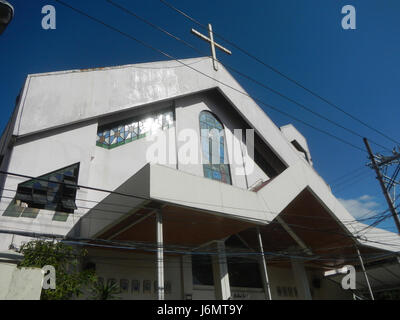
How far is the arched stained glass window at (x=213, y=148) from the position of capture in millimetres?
17031

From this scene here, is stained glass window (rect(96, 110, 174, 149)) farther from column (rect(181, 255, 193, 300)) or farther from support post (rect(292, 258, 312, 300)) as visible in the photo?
support post (rect(292, 258, 312, 300))

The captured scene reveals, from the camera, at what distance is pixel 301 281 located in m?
15.1

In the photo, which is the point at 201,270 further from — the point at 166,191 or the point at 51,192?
the point at 51,192

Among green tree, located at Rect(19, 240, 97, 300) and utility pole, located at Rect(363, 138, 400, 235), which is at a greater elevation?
utility pole, located at Rect(363, 138, 400, 235)

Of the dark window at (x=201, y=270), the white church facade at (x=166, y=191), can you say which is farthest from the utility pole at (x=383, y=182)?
the dark window at (x=201, y=270)

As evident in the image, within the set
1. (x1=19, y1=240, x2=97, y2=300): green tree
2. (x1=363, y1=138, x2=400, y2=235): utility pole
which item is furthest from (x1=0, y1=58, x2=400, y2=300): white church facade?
(x1=363, y1=138, x2=400, y2=235): utility pole

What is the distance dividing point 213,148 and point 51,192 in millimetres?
9096

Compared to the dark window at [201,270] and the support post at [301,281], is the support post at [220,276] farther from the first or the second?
the support post at [301,281]

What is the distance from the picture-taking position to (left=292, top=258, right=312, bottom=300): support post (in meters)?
14.8

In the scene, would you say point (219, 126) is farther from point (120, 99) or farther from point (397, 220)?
point (397, 220)

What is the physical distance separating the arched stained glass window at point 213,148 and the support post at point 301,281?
541cm

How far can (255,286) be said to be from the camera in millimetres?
16250

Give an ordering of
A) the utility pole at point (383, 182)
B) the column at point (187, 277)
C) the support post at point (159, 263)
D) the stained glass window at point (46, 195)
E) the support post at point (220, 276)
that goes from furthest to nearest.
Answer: the utility pole at point (383, 182) → the column at point (187, 277) → the support post at point (220, 276) → the stained glass window at point (46, 195) → the support post at point (159, 263)

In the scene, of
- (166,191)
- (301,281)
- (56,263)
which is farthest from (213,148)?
(56,263)
